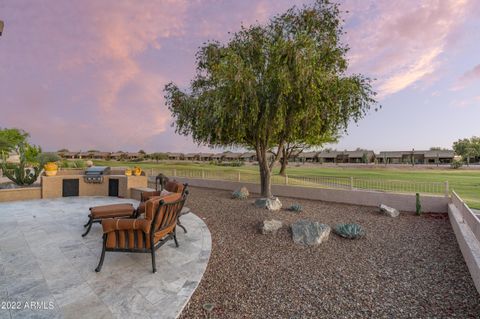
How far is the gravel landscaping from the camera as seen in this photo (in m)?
2.85

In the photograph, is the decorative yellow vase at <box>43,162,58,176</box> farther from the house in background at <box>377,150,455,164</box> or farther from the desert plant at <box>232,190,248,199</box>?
the house in background at <box>377,150,455,164</box>

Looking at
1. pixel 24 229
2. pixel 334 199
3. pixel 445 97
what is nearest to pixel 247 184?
pixel 334 199

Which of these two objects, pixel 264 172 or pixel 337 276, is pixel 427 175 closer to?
pixel 264 172

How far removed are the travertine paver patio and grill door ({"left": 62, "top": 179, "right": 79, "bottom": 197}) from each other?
389 centimetres

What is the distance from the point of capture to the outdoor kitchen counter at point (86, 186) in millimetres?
8625

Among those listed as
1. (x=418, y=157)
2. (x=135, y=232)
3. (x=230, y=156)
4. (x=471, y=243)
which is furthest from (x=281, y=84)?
(x=418, y=157)

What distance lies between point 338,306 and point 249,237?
252 centimetres

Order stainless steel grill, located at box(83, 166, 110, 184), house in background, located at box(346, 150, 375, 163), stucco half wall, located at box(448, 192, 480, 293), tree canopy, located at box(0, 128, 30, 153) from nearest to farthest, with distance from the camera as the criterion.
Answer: stucco half wall, located at box(448, 192, 480, 293), stainless steel grill, located at box(83, 166, 110, 184), tree canopy, located at box(0, 128, 30, 153), house in background, located at box(346, 150, 375, 163)

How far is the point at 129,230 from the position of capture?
333cm

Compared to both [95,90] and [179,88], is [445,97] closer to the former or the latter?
[179,88]

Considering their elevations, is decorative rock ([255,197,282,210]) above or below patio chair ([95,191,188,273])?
below

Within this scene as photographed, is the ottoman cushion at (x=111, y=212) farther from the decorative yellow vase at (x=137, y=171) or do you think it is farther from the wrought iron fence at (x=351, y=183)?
the wrought iron fence at (x=351, y=183)

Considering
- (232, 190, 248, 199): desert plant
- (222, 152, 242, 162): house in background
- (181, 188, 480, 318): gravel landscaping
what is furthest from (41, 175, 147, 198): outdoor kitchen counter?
(222, 152, 242, 162): house in background

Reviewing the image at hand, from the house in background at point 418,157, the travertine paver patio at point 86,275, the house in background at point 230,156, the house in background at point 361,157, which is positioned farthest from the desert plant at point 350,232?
the house in background at point 230,156
